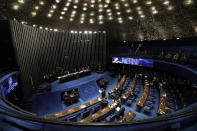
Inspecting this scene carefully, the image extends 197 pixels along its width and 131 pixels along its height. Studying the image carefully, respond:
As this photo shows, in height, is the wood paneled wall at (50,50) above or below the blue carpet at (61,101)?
above

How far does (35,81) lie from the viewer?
11.4 meters

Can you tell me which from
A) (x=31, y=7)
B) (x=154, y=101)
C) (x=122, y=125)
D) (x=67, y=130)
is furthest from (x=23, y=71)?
(x=154, y=101)

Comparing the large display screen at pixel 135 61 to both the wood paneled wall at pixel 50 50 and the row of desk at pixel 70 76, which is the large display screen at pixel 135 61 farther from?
the row of desk at pixel 70 76

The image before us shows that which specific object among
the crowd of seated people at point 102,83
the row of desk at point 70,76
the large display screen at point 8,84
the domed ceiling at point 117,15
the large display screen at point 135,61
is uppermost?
the domed ceiling at point 117,15

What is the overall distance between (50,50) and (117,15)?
9.24m

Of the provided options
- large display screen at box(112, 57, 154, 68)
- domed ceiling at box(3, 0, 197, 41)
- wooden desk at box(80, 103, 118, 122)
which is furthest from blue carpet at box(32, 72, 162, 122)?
domed ceiling at box(3, 0, 197, 41)

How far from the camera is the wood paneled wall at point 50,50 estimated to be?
9323mm

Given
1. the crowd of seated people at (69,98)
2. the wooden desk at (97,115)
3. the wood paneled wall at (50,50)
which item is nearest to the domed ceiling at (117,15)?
the wood paneled wall at (50,50)

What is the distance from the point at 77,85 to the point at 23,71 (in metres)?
5.39

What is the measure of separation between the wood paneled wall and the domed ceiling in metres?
1.72

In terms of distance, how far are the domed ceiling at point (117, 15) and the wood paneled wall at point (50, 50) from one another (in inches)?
67.7

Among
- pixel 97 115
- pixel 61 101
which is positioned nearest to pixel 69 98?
pixel 61 101

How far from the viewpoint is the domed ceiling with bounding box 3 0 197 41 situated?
307 inches

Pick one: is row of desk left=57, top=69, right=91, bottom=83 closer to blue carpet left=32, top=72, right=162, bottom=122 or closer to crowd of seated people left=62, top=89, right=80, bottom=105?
blue carpet left=32, top=72, right=162, bottom=122
